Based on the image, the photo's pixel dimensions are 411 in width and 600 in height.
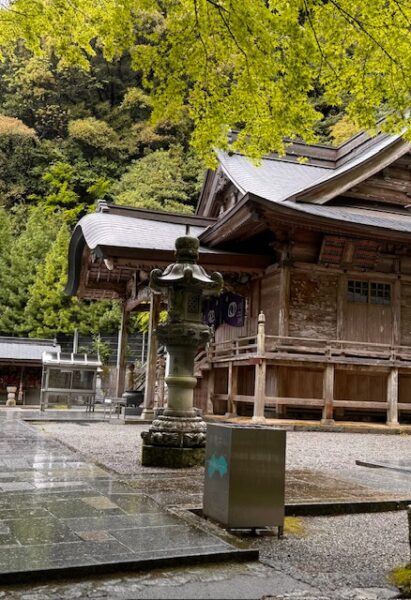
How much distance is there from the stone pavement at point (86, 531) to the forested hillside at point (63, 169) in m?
26.6

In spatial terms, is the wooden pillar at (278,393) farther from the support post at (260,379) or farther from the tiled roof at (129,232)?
the tiled roof at (129,232)

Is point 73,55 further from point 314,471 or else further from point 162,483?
point 314,471

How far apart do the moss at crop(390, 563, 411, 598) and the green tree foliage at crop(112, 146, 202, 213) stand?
28.6 m

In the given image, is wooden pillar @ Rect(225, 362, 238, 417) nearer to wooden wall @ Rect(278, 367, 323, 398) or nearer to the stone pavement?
wooden wall @ Rect(278, 367, 323, 398)

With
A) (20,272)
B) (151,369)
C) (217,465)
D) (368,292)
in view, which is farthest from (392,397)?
A: (20,272)

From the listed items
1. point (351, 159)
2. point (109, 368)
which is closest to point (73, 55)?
point (351, 159)

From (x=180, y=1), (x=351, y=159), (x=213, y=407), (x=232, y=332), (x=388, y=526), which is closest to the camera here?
(x=388, y=526)

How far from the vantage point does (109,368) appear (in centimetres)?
3134

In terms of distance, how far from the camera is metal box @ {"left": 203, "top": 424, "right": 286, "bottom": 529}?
3.85 meters

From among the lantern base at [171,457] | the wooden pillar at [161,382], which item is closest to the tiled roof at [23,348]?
the wooden pillar at [161,382]

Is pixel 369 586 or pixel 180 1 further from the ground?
pixel 180 1

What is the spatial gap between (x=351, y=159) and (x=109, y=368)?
1757cm

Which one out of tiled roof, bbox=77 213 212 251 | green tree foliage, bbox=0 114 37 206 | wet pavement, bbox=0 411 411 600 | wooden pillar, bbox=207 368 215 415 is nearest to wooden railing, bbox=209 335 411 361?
wooden pillar, bbox=207 368 215 415

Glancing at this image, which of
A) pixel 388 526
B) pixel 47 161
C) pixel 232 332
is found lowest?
pixel 388 526
